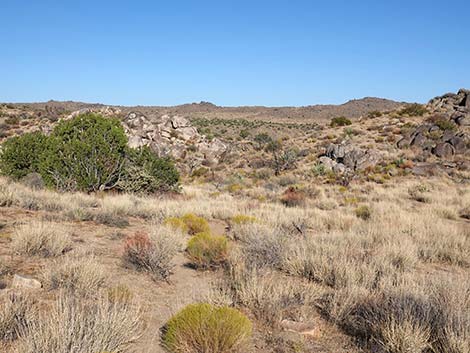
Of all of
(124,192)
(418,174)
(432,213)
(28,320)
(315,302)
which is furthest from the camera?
(418,174)

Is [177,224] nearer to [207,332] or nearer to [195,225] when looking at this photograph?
[195,225]

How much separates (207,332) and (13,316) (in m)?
2.07

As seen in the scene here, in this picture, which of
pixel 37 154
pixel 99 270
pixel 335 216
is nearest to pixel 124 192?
pixel 37 154

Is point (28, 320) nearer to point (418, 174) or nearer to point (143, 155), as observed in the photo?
point (143, 155)

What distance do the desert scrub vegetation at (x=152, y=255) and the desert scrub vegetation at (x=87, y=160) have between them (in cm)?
956

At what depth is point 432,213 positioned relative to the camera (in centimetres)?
1412

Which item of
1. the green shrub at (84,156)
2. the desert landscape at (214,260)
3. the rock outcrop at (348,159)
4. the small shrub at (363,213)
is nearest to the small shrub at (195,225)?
the desert landscape at (214,260)

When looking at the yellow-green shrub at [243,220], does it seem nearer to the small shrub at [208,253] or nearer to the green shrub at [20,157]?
the small shrub at [208,253]

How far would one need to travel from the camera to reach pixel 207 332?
394 cm

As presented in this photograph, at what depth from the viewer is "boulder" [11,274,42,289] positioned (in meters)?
5.10

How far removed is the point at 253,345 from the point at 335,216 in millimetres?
9480

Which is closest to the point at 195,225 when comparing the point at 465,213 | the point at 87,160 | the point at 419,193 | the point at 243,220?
the point at 243,220

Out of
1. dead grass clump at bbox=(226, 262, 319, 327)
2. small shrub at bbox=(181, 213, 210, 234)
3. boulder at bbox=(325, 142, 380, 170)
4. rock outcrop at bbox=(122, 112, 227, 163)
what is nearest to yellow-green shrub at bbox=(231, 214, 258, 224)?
small shrub at bbox=(181, 213, 210, 234)

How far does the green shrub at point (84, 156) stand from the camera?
52.1ft
